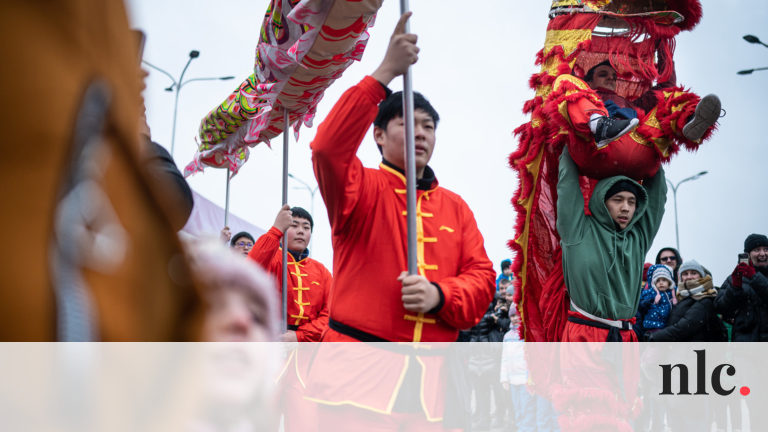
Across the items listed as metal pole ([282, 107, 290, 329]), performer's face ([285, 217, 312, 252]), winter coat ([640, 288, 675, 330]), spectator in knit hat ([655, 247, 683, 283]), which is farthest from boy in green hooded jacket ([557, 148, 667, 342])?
spectator in knit hat ([655, 247, 683, 283])

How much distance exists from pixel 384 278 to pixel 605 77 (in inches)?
98.9

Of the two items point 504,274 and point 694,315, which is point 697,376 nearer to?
point 694,315

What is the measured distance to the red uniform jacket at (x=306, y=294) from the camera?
4957 millimetres

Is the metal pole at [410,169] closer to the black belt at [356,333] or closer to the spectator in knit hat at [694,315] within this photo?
the black belt at [356,333]

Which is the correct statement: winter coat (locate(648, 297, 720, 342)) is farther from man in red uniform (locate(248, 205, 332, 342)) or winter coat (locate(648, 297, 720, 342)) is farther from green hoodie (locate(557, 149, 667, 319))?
man in red uniform (locate(248, 205, 332, 342))

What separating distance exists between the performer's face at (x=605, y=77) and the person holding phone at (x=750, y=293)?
269cm

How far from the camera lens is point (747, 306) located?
6023mm

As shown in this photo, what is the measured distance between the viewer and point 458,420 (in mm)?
2301

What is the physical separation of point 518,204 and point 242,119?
1891 millimetres

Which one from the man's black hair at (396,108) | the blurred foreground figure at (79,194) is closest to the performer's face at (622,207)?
the man's black hair at (396,108)

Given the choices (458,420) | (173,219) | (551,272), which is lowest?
(458,420)

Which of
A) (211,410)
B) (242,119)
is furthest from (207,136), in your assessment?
(211,410)

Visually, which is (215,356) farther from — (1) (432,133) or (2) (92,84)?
(1) (432,133)

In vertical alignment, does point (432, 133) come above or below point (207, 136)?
below
